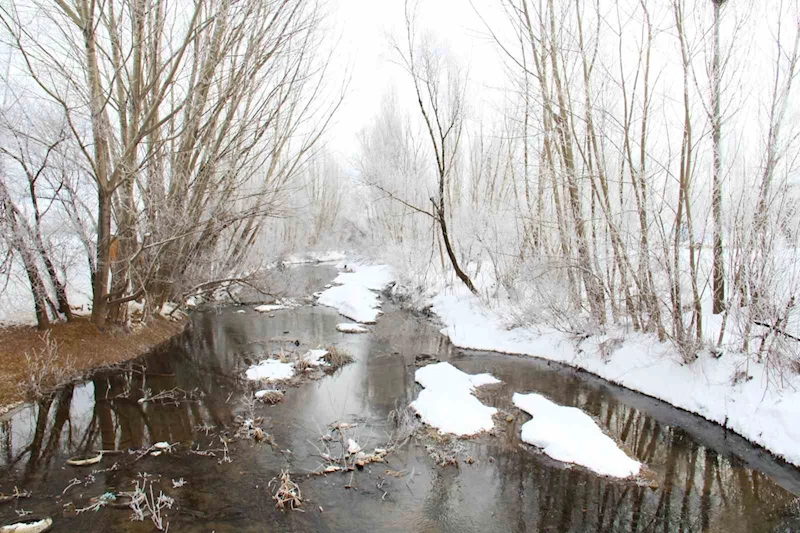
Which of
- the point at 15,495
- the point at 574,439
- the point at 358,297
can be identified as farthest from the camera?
the point at 358,297

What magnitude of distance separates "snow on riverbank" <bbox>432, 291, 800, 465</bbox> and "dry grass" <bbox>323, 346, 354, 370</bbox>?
2863mm

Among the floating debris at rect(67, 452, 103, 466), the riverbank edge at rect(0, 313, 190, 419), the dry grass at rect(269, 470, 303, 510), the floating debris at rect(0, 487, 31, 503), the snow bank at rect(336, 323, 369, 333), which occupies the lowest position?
the snow bank at rect(336, 323, 369, 333)

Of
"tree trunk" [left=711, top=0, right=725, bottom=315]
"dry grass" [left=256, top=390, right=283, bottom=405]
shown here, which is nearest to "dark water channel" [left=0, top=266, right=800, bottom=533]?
"dry grass" [left=256, top=390, right=283, bottom=405]

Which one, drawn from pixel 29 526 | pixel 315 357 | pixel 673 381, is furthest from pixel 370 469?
pixel 673 381

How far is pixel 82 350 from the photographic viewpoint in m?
7.89

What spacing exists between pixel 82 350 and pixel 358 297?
881 cm

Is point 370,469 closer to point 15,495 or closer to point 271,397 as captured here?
point 271,397

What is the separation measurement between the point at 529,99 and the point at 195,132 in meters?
6.58

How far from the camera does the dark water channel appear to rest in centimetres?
411

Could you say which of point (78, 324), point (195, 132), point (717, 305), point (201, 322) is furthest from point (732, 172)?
point (201, 322)

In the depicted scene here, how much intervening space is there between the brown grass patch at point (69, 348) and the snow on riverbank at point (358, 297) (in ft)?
18.2

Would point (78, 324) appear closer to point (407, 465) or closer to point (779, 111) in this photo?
point (407, 465)

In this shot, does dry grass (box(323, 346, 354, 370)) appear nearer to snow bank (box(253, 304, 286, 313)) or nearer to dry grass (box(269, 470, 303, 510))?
dry grass (box(269, 470, 303, 510))

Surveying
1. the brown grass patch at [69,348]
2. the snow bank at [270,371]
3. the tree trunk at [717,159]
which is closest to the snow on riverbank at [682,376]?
the tree trunk at [717,159]
